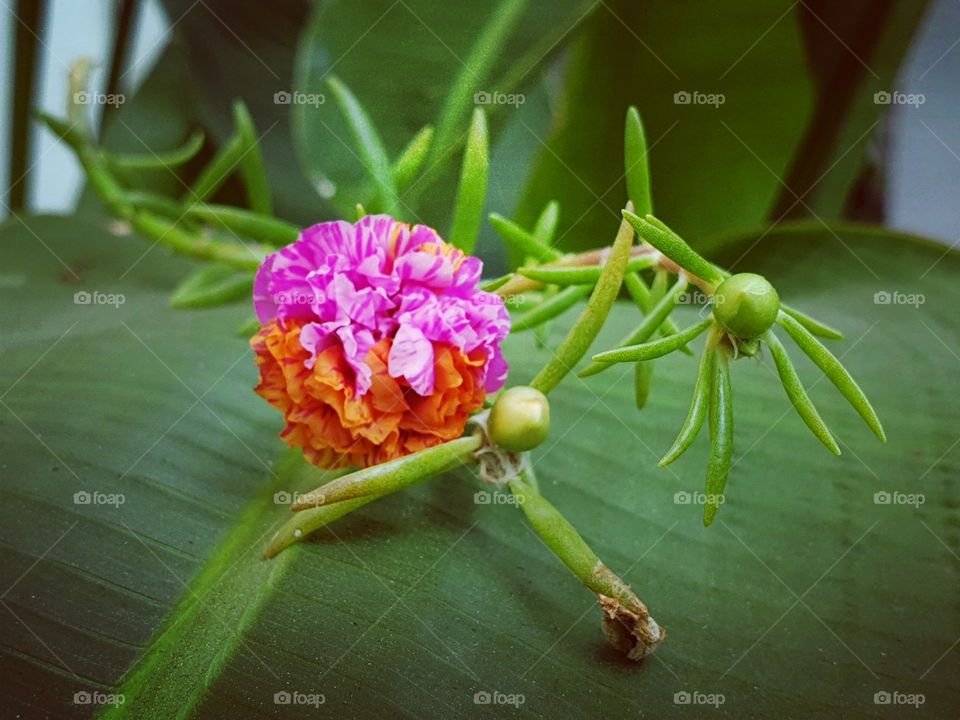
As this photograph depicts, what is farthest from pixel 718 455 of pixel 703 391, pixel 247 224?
pixel 247 224

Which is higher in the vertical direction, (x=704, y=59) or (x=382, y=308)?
(x=704, y=59)

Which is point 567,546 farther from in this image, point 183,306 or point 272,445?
point 183,306

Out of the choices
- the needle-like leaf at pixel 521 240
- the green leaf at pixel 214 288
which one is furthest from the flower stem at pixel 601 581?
the green leaf at pixel 214 288

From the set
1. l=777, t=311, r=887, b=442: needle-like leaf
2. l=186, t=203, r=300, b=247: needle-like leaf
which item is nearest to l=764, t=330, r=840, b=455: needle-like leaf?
l=777, t=311, r=887, b=442: needle-like leaf

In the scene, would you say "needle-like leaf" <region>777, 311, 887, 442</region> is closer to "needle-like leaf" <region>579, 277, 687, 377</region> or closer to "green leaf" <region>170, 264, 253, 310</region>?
"needle-like leaf" <region>579, 277, 687, 377</region>

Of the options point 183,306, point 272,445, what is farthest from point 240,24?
point 272,445

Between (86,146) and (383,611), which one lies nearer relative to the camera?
(383,611)

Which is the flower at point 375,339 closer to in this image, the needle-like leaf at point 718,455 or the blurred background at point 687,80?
the needle-like leaf at point 718,455
